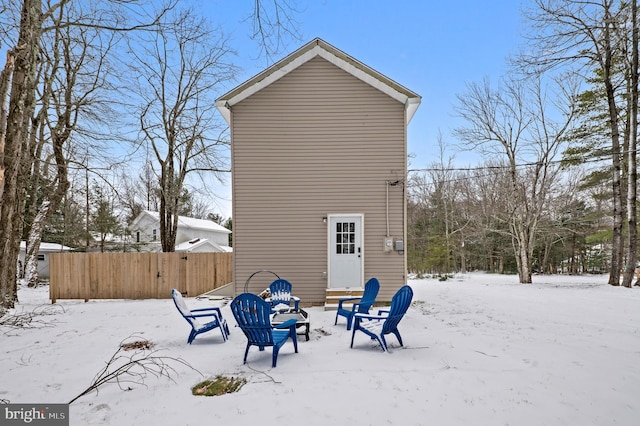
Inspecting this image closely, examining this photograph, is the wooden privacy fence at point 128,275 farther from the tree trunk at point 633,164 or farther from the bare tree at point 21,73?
the tree trunk at point 633,164

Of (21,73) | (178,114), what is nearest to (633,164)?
(21,73)

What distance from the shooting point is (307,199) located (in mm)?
8266

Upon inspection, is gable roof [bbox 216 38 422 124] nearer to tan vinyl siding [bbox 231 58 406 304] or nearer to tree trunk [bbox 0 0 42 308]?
tan vinyl siding [bbox 231 58 406 304]

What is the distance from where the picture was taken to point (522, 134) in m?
14.0

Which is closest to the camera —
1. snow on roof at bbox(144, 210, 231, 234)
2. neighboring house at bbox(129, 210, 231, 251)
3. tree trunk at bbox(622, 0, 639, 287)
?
tree trunk at bbox(622, 0, 639, 287)

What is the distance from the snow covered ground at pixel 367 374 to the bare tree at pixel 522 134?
799cm

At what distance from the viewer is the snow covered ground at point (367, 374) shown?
2.85 m

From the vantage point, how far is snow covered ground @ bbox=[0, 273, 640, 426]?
2852mm

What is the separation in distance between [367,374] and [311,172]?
540 cm

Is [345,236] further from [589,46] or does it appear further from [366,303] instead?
[589,46]

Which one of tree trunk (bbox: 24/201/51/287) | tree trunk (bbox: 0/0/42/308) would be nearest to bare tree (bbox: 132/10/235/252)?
tree trunk (bbox: 24/201/51/287)

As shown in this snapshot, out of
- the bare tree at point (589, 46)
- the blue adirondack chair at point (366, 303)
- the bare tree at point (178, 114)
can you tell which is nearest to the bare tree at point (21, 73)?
the blue adirondack chair at point (366, 303)

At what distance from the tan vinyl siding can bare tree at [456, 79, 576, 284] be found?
7.84 metres

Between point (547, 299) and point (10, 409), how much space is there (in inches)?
399
